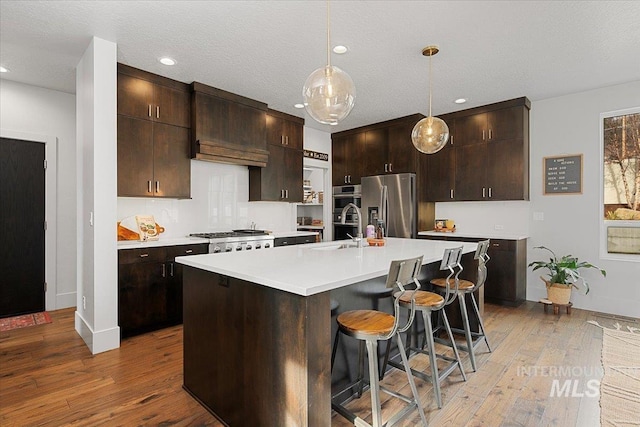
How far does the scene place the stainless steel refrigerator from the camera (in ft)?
17.0

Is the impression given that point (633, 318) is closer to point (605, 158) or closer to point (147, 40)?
point (605, 158)

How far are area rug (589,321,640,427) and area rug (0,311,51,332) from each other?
5055mm

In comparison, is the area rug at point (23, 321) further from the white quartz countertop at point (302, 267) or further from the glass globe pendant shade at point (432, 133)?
the glass globe pendant shade at point (432, 133)

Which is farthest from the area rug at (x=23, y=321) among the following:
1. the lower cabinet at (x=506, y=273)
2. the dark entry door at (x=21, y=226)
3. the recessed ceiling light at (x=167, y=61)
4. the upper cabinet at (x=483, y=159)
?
the lower cabinet at (x=506, y=273)

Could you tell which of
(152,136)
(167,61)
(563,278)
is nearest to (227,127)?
(152,136)

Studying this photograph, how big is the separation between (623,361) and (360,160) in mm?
4287

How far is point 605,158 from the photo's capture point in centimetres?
410

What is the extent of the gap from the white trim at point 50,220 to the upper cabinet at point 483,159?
4998 millimetres

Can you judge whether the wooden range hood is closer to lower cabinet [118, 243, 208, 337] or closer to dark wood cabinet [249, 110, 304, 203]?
dark wood cabinet [249, 110, 304, 203]

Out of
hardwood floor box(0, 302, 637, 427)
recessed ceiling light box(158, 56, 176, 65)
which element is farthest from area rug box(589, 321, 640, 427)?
recessed ceiling light box(158, 56, 176, 65)

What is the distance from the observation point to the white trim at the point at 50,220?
406 cm

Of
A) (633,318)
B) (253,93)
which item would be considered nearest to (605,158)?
(633,318)

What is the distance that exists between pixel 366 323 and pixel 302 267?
0.47 metres

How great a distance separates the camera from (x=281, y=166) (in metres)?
5.10
